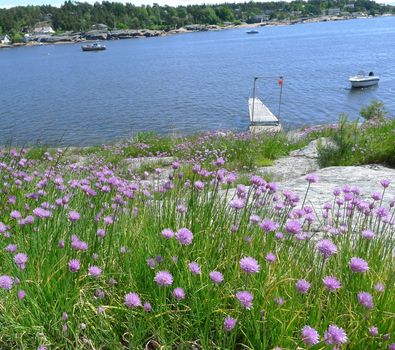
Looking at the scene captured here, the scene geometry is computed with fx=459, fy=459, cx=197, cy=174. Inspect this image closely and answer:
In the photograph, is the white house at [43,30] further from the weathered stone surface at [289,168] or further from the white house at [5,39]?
the weathered stone surface at [289,168]

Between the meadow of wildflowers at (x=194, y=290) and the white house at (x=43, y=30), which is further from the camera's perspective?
the white house at (x=43, y=30)

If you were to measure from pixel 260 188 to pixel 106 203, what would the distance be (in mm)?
1336

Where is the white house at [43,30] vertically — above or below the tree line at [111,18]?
below

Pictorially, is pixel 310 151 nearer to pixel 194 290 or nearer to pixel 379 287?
pixel 379 287

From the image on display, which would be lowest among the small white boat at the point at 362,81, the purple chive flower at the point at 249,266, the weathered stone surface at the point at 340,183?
the small white boat at the point at 362,81

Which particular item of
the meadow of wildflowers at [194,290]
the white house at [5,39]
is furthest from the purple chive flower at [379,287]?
the white house at [5,39]

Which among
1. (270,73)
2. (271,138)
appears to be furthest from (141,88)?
(271,138)

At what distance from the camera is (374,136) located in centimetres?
1081

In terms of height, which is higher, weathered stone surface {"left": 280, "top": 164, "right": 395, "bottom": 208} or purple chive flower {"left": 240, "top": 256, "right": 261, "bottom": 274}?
purple chive flower {"left": 240, "top": 256, "right": 261, "bottom": 274}

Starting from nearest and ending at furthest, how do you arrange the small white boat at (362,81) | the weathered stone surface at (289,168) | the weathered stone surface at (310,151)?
the weathered stone surface at (289,168) → the weathered stone surface at (310,151) → the small white boat at (362,81)

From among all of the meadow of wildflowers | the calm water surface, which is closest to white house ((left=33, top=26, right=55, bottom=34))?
the calm water surface

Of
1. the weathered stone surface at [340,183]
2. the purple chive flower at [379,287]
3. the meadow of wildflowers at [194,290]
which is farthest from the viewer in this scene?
the weathered stone surface at [340,183]

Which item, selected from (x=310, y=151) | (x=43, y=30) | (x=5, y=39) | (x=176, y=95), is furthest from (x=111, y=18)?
(x=310, y=151)

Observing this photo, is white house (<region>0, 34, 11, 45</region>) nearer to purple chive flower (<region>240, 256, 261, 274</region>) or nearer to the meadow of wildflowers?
the meadow of wildflowers
